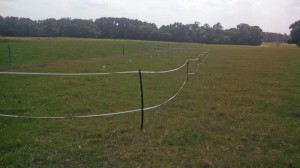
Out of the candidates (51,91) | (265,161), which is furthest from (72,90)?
(265,161)

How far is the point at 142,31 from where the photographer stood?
5719 inches

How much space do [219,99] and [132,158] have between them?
7.10m

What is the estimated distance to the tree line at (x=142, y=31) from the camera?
12356cm

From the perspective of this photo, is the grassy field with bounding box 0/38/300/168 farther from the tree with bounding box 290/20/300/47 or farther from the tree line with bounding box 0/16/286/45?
the tree line with bounding box 0/16/286/45

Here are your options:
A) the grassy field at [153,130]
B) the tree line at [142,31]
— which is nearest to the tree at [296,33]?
the tree line at [142,31]

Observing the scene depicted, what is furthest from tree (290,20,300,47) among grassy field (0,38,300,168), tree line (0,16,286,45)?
grassy field (0,38,300,168)

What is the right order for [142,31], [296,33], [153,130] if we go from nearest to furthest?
[153,130]
[296,33]
[142,31]

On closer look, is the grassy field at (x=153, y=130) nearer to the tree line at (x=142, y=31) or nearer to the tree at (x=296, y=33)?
the tree at (x=296, y=33)

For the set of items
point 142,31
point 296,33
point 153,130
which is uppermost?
point 142,31

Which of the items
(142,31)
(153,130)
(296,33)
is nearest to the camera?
(153,130)

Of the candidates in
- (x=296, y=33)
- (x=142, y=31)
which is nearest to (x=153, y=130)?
(x=296, y=33)

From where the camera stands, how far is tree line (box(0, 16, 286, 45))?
124m

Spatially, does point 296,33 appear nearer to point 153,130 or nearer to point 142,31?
point 142,31

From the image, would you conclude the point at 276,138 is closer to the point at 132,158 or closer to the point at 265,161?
the point at 265,161
